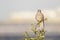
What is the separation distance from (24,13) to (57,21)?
0.35 meters

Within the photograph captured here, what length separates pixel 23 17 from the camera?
1.37m

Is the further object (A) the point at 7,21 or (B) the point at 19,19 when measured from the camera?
(A) the point at 7,21

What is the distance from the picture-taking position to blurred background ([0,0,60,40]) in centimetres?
136

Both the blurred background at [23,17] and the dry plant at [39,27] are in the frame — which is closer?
the dry plant at [39,27]

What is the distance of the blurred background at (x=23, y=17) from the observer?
1.36 m

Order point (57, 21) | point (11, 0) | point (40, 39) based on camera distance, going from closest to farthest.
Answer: point (40, 39), point (57, 21), point (11, 0)

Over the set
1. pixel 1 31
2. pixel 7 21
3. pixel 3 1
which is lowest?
pixel 1 31

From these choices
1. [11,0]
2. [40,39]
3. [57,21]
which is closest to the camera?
[40,39]

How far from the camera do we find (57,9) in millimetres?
1416

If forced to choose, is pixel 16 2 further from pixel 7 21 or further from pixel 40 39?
pixel 40 39

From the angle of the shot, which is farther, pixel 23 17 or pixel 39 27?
pixel 23 17

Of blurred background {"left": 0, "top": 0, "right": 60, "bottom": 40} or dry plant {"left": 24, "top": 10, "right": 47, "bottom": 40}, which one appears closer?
dry plant {"left": 24, "top": 10, "right": 47, "bottom": 40}

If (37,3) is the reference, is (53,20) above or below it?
below

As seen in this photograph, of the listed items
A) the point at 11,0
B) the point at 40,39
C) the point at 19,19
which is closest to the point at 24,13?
the point at 19,19
